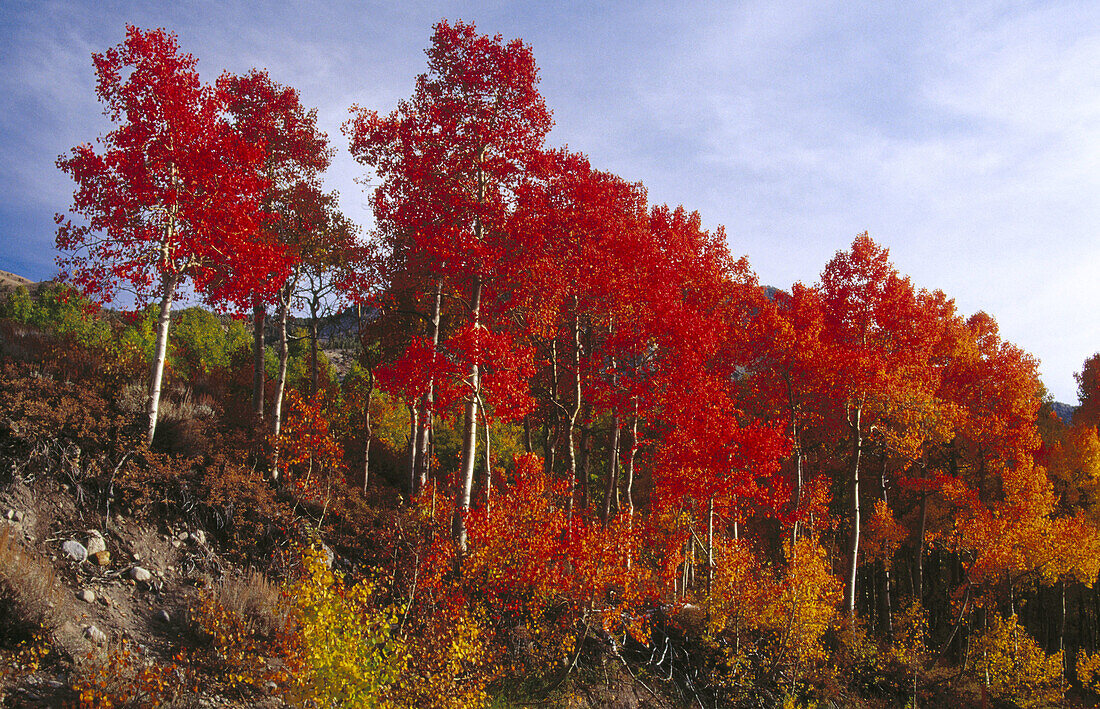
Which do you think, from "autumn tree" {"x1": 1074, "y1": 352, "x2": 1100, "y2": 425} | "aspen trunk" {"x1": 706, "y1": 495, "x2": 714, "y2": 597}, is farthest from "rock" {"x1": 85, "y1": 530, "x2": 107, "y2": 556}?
"autumn tree" {"x1": 1074, "y1": 352, "x2": 1100, "y2": 425}

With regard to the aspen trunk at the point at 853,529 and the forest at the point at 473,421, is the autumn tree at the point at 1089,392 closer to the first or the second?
the forest at the point at 473,421

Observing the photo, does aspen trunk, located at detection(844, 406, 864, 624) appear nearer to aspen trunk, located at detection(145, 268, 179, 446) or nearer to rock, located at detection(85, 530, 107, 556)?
rock, located at detection(85, 530, 107, 556)

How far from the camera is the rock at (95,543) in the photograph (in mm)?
10195

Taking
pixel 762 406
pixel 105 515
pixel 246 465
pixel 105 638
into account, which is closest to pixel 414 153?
pixel 246 465

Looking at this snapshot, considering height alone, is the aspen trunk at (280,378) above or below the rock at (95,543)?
above

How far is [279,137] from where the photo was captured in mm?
16578

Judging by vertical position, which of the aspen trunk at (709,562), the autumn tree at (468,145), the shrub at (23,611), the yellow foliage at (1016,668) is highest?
the autumn tree at (468,145)

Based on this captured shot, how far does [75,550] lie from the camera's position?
9961 mm

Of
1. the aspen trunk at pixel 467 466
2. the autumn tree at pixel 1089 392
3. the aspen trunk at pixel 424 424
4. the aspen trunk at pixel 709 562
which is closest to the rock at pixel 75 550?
the aspen trunk at pixel 467 466

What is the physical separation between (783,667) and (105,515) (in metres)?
18.1

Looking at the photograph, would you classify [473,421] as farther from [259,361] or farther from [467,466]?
[259,361]

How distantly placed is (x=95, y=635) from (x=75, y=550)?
1.92 m

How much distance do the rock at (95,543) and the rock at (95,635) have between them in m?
1.74

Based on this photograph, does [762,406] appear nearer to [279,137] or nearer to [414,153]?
[414,153]
